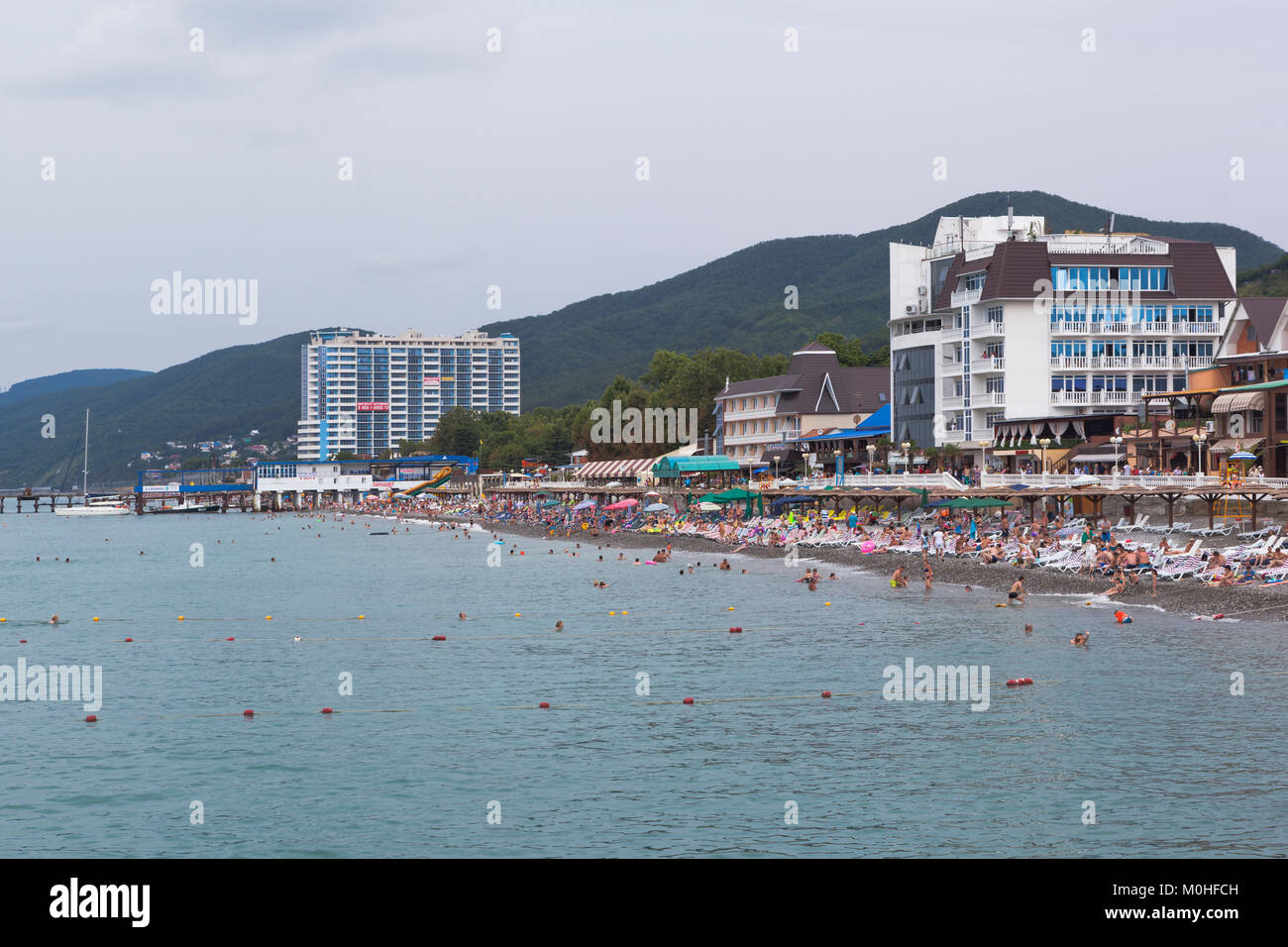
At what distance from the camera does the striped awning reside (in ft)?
→ 411

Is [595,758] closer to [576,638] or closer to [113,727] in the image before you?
[113,727]

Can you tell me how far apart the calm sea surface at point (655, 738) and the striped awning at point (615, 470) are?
7766cm

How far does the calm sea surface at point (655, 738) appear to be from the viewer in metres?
17.8

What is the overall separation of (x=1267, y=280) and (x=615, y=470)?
76548 millimetres

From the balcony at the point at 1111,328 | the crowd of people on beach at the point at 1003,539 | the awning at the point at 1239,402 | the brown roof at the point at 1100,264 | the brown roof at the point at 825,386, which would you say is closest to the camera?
the crowd of people on beach at the point at 1003,539

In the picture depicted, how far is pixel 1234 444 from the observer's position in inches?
2596

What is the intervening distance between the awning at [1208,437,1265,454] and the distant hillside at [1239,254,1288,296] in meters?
65.9

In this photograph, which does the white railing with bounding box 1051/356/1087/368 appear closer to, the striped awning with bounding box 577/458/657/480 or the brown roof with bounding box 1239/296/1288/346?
the brown roof with bounding box 1239/296/1288/346

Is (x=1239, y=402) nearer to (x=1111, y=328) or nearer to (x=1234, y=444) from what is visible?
(x=1234, y=444)

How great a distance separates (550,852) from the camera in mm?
16781

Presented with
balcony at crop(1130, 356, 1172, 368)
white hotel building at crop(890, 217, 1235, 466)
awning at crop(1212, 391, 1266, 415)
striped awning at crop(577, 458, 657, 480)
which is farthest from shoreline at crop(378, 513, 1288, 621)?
striped awning at crop(577, 458, 657, 480)

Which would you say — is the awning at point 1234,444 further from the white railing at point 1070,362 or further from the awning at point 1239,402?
the white railing at point 1070,362

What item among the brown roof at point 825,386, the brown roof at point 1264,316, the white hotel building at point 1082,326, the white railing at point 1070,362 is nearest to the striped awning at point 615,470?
the brown roof at point 825,386

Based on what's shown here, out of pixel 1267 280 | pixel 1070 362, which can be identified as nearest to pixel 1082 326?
pixel 1070 362
